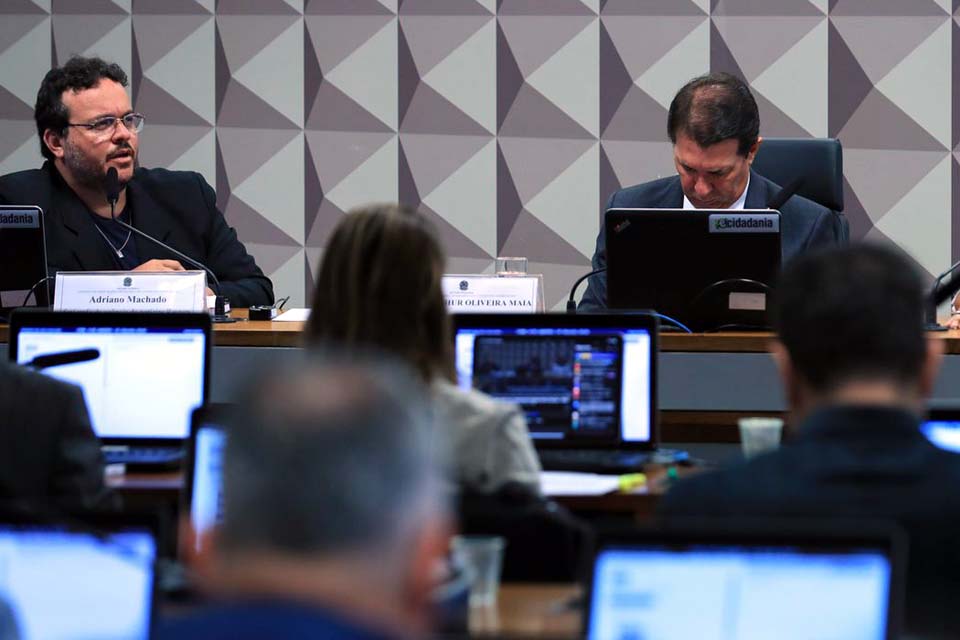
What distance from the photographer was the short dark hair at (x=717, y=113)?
4.30 m

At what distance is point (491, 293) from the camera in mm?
3793

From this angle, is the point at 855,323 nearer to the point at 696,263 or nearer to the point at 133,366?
the point at 133,366

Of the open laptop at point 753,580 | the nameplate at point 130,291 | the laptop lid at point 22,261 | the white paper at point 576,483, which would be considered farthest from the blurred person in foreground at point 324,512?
the laptop lid at point 22,261

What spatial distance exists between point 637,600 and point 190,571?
586mm

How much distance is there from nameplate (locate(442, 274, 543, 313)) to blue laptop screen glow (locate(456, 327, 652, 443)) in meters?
0.85

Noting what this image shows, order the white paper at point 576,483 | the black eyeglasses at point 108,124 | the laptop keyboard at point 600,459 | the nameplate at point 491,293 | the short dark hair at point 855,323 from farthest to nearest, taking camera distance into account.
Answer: the black eyeglasses at point 108,124
the nameplate at point 491,293
the laptop keyboard at point 600,459
the white paper at point 576,483
the short dark hair at point 855,323

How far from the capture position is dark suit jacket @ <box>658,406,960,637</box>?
1553 millimetres

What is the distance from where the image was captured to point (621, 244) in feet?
12.0

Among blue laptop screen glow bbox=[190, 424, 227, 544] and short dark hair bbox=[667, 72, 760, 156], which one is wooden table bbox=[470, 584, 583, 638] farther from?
short dark hair bbox=[667, 72, 760, 156]

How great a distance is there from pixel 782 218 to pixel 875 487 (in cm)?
286

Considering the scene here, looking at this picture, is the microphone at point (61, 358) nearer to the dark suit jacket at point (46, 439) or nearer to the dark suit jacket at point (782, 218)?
the dark suit jacket at point (46, 439)

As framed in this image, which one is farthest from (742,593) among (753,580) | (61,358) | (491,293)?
(491,293)

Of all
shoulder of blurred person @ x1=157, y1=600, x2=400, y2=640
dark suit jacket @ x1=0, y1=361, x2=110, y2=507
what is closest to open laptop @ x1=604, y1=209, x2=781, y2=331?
dark suit jacket @ x1=0, y1=361, x2=110, y2=507

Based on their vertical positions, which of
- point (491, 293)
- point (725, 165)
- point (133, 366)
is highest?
point (725, 165)
